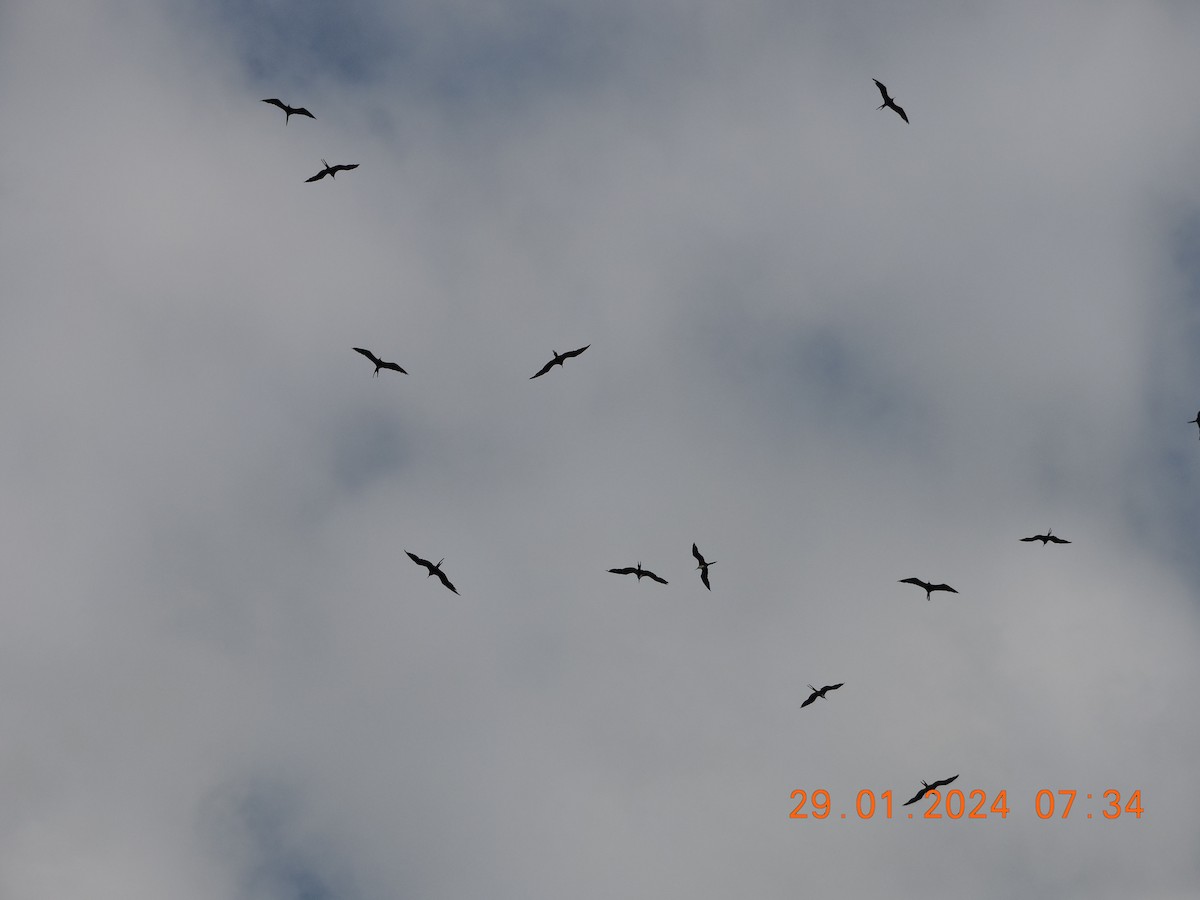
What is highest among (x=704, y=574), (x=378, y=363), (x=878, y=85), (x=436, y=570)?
(x=878, y=85)

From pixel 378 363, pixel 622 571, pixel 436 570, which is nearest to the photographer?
pixel 436 570

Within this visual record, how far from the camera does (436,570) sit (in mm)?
80938

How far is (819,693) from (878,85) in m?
47.7

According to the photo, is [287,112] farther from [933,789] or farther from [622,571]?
[933,789]

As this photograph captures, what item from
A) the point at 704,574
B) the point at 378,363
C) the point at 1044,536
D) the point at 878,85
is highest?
the point at 878,85

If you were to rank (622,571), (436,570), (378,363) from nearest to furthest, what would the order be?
(436,570) < (378,363) < (622,571)

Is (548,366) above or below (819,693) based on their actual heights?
above

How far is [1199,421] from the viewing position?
8256 cm

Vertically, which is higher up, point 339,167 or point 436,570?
point 339,167

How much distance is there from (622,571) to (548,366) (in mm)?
20625

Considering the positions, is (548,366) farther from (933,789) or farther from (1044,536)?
(933,789)

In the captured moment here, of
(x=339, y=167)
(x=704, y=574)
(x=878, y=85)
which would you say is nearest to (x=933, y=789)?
(x=704, y=574)

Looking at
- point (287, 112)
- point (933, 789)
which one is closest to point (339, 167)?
point (287, 112)

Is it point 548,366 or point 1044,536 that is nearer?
point 548,366
